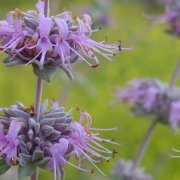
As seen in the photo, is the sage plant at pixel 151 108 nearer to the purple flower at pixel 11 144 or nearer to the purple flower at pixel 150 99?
the purple flower at pixel 150 99

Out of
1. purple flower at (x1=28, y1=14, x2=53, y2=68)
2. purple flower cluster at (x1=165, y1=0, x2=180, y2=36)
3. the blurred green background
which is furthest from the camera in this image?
the blurred green background

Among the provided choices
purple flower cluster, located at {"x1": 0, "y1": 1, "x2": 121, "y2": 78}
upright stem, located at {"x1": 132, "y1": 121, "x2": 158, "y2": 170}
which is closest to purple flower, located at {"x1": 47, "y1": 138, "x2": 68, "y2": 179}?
purple flower cluster, located at {"x1": 0, "y1": 1, "x2": 121, "y2": 78}

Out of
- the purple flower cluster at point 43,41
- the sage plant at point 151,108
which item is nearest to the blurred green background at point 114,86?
the sage plant at point 151,108

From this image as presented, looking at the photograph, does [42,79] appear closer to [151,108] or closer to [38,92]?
[38,92]

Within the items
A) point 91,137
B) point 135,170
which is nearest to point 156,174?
point 135,170

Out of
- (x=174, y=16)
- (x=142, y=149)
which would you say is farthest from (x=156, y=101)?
(x=174, y=16)

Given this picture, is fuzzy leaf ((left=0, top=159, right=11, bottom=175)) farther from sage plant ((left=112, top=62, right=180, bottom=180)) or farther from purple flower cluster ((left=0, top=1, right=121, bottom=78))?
sage plant ((left=112, top=62, right=180, bottom=180))

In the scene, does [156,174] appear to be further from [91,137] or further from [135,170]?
[91,137]

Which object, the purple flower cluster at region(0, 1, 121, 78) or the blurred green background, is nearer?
the purple flower cluster at region(0, 1, 121, 78)
